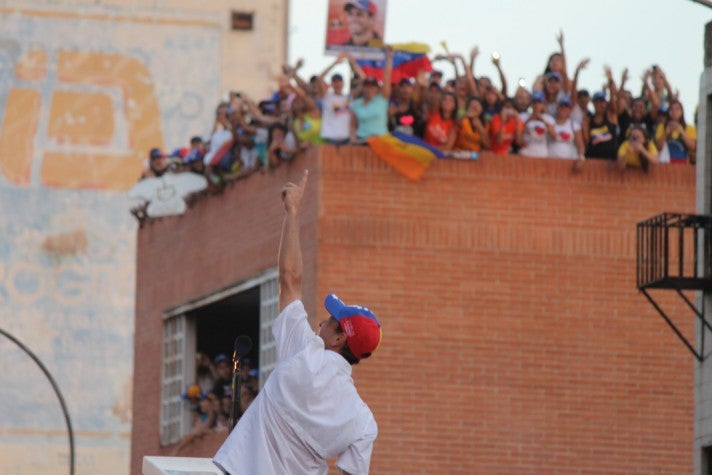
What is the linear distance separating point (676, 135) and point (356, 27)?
182 inches

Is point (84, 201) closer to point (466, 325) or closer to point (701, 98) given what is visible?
point (466, 325)

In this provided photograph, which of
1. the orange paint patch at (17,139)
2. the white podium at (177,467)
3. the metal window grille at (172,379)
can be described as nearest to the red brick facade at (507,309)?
the metal window grille at (172,379)

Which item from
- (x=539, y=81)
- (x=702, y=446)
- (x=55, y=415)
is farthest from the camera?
(x=55, y=415)

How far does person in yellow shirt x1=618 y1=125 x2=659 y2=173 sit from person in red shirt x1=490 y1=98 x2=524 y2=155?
152cm

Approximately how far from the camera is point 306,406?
1180cm

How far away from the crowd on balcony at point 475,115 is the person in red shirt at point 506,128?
14 millimetres

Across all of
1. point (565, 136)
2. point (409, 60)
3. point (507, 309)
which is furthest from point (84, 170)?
point (565, 136)

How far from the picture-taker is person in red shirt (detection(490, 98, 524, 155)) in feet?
99.3

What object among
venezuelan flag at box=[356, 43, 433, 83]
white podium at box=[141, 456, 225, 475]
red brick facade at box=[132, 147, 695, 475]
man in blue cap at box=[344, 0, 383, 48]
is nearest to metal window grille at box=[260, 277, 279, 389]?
red brick facade at box=[132, 147, 695, 475]

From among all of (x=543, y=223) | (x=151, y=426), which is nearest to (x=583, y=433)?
(x=543, y=223)

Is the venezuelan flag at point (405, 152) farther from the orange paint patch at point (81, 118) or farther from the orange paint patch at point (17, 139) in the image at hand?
the orange paint patch at point (81, 118)

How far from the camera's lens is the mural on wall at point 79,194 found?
182 feet

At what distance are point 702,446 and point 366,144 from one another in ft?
25.4

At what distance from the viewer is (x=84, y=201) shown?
56.1 metres
